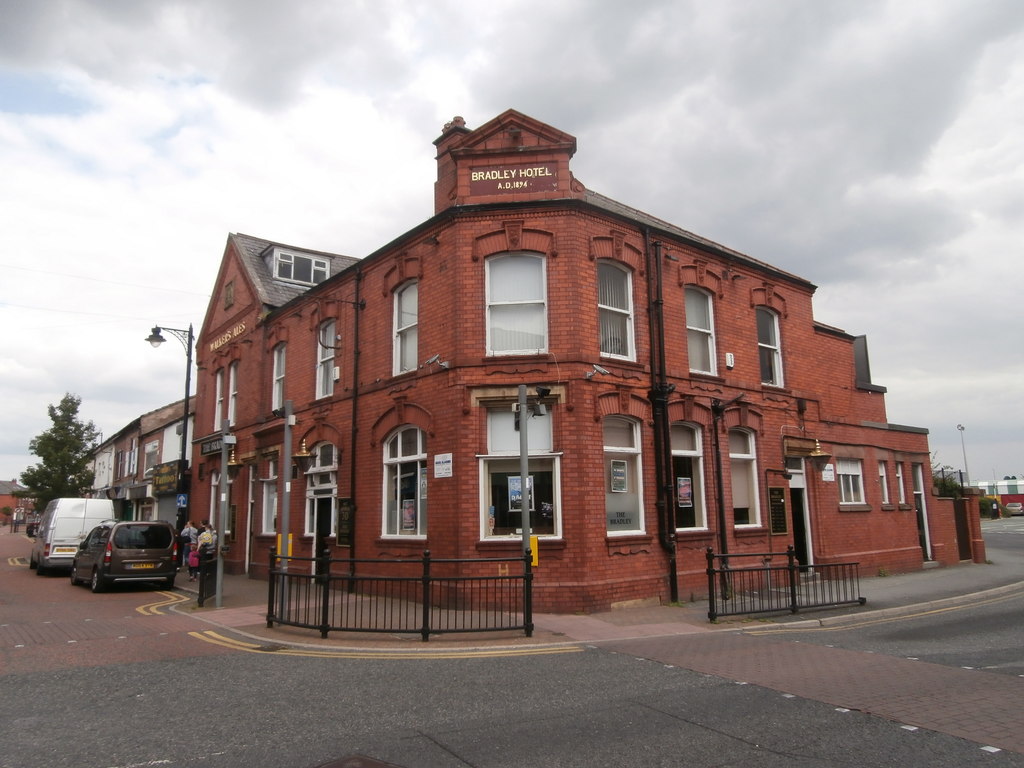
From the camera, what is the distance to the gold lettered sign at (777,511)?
1695 cm

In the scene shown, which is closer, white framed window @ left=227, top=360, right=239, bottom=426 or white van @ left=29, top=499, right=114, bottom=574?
white van @ left=29, top=499, right=114, bottom=574

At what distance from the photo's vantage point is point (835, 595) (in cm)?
1461

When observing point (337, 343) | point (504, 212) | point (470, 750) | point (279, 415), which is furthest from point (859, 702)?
point (279, 415)

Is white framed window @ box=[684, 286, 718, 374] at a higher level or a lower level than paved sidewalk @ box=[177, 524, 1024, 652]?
higher

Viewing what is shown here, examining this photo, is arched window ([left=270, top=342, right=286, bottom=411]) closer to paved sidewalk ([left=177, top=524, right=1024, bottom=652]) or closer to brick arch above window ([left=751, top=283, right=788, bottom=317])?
paved sidewalk ([left=177, top=524, right=1024, bottom=652])

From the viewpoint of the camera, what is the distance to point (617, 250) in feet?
49.3

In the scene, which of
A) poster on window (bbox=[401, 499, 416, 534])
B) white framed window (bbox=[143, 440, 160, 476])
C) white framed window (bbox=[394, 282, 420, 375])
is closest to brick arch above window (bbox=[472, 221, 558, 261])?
white framed window (bbox=[394, 282, 420, 375])

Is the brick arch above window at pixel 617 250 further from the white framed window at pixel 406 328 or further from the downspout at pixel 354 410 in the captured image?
the downspout at pixel 354 410

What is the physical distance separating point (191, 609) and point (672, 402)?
10.7 metres

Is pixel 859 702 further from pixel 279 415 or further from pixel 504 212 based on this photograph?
pixel 279 415

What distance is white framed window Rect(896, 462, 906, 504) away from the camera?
21.1m

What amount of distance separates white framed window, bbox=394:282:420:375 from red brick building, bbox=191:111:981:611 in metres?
0.08

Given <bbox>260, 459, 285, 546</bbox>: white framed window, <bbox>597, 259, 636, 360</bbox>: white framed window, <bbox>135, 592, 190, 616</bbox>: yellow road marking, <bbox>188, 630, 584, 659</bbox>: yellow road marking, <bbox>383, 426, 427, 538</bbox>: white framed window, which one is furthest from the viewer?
<bbox>260, 459, 285, 546</bbox>: white framed window

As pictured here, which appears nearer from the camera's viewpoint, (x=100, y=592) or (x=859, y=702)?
(x=859, y=702)
